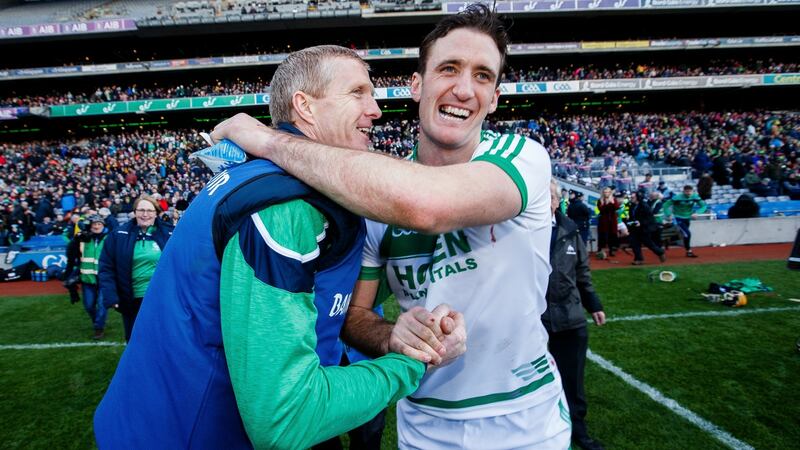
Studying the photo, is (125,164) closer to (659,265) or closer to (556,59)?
(659,265)

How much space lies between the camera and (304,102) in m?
1.62

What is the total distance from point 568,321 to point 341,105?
10.5ft

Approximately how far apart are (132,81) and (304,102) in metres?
43.6

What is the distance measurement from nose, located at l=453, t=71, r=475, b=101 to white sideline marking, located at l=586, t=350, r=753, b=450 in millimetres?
4042

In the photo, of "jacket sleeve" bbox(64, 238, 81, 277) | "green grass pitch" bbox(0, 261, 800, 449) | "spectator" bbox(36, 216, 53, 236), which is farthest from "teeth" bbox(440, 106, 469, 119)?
"spectator" bbox(36, 216, 53, 236)

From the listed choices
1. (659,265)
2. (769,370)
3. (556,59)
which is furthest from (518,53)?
(769,370)

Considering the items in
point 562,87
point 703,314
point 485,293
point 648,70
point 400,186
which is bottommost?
point 703,314

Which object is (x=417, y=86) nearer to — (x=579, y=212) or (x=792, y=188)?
(x=579, y=212)

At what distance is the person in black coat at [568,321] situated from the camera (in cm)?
398

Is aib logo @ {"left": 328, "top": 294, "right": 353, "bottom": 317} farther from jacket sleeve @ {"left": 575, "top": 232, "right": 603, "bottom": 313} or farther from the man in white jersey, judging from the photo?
jacket sleeve @ {"left": 575, "top": 232, "right": 603, "bottom": 313}

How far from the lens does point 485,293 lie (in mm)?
1737

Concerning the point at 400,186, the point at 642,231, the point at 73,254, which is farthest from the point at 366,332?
the point at 642,231

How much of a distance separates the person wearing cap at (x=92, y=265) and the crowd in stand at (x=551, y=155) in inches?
441

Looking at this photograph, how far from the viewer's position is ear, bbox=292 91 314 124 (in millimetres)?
1607
